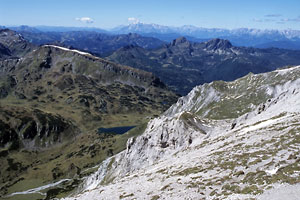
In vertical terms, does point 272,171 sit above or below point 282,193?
below

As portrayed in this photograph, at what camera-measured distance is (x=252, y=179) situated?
3030 centimetres

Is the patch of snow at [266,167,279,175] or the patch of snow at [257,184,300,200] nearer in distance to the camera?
the patch of snow at [257,184,300,200]

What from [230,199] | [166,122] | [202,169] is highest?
[230,199]

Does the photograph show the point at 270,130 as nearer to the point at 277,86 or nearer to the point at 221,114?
the point at 221,114

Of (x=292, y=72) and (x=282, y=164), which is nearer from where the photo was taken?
(x=282, y=164)

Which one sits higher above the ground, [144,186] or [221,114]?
[144,186]

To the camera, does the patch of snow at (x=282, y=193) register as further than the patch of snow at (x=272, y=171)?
No

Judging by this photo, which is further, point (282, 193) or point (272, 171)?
point (272, 171)

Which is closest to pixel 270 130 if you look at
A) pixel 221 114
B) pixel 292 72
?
pixel 221 114

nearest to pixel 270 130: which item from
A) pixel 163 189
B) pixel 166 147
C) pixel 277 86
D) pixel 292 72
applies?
pixel 163 189

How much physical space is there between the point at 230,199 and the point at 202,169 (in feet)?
47.5

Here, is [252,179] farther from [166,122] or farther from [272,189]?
[166,122]

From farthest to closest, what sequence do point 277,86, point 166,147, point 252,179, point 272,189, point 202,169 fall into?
1. point 277,86
2. point 166,147
3. point 202,169
4. point 252,179
5. point 272,189

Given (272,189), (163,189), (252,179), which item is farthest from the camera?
(163,189)
